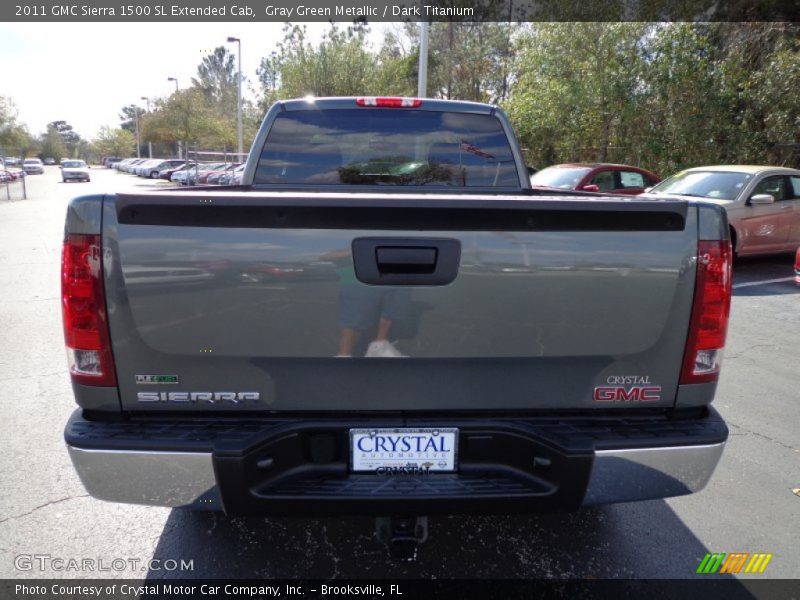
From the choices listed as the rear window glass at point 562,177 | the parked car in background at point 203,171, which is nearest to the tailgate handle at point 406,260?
the rear window glass at point 562,177

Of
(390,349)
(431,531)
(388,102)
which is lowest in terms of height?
(431,531)

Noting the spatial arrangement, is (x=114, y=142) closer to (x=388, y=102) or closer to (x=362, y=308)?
(x=388, y=102)

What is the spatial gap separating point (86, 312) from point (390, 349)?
107cm

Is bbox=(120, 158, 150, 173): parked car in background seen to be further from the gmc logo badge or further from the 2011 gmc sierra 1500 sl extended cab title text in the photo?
the gmc logo badge

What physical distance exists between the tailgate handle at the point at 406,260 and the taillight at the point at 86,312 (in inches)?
35.1

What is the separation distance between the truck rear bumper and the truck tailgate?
0.11 m

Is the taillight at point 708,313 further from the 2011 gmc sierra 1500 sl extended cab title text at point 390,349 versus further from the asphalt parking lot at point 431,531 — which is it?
the asphalt parking lot at point 431,531

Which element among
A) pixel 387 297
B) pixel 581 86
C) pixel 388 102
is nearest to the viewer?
pixel 387 297

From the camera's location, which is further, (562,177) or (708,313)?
(562,177)

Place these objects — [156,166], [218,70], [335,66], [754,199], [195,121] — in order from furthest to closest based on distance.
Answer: [218,70]
[195,121]
[156,166]
[335,66]
[754,199]

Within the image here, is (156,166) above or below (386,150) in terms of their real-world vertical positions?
below

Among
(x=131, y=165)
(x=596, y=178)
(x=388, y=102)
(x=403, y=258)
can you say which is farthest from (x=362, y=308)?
(x=131, y=165)

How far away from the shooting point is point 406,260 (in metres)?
2.08

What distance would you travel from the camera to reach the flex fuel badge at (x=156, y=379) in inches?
83.8
